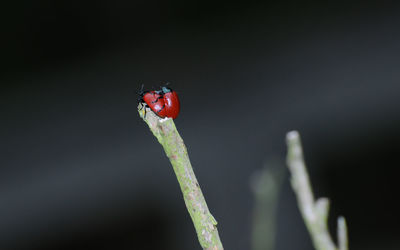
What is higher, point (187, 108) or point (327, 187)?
point (187, 108)

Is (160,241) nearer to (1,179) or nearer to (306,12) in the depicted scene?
(1,179)

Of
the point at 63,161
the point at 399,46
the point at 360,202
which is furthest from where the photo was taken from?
the point at 63,161

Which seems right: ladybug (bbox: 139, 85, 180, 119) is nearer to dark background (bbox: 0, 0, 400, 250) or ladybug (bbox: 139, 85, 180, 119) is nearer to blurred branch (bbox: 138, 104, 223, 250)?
blurred branch (bbox: 138, 104, 223, 250)

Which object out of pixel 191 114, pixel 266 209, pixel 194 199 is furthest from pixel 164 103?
pixel 191 114

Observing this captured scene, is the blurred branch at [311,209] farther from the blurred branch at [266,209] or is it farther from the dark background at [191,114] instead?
the dark background at [191,114]

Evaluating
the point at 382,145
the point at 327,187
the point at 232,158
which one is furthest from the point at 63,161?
the point at 382,145

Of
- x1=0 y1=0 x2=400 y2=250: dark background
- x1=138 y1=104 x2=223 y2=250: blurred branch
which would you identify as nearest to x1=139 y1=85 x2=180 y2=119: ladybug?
x1=138 y1=104 x2=223 y2=250: blurred branch
